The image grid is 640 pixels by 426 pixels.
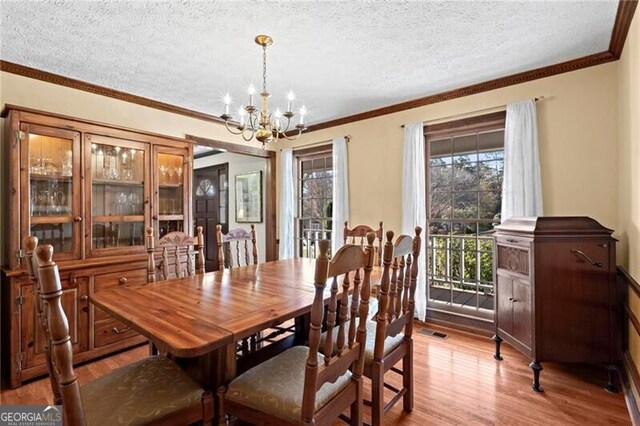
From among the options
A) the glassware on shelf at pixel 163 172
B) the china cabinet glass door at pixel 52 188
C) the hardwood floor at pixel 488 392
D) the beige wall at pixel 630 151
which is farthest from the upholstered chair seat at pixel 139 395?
the beige wall at pixel 630 151

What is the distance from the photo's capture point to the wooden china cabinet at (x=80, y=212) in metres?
2.32

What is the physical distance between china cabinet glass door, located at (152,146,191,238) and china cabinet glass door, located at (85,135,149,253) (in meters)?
0.18

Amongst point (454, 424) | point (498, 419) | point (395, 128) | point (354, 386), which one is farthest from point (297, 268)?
point (395, 128)

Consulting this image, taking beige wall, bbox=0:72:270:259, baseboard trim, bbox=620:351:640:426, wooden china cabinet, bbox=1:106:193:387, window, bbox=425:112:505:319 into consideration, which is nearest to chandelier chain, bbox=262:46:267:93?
beige wall, bbox=0:72:270:259

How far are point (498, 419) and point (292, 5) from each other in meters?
2.84

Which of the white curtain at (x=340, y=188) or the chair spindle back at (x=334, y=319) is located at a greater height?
the white curtain at (x=340, y=188)

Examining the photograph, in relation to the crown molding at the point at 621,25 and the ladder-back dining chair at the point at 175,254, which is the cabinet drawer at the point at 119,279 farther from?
the crown molding at the point at 621,25

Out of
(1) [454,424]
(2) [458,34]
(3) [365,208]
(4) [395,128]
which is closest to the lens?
(1) [454,424]

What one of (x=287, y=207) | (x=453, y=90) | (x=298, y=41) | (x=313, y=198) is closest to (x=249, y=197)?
(x=287, y=207)

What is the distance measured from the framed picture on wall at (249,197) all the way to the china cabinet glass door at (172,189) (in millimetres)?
1813

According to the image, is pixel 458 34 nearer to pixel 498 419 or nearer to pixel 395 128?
pixel 395 128

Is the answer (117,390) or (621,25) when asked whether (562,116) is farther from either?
(117,390)

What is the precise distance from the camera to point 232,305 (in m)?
1.62

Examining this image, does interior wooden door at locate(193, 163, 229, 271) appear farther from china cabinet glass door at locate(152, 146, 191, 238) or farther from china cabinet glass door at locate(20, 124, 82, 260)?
china cabinet glass door at locate(20, 124, 82, 260)
